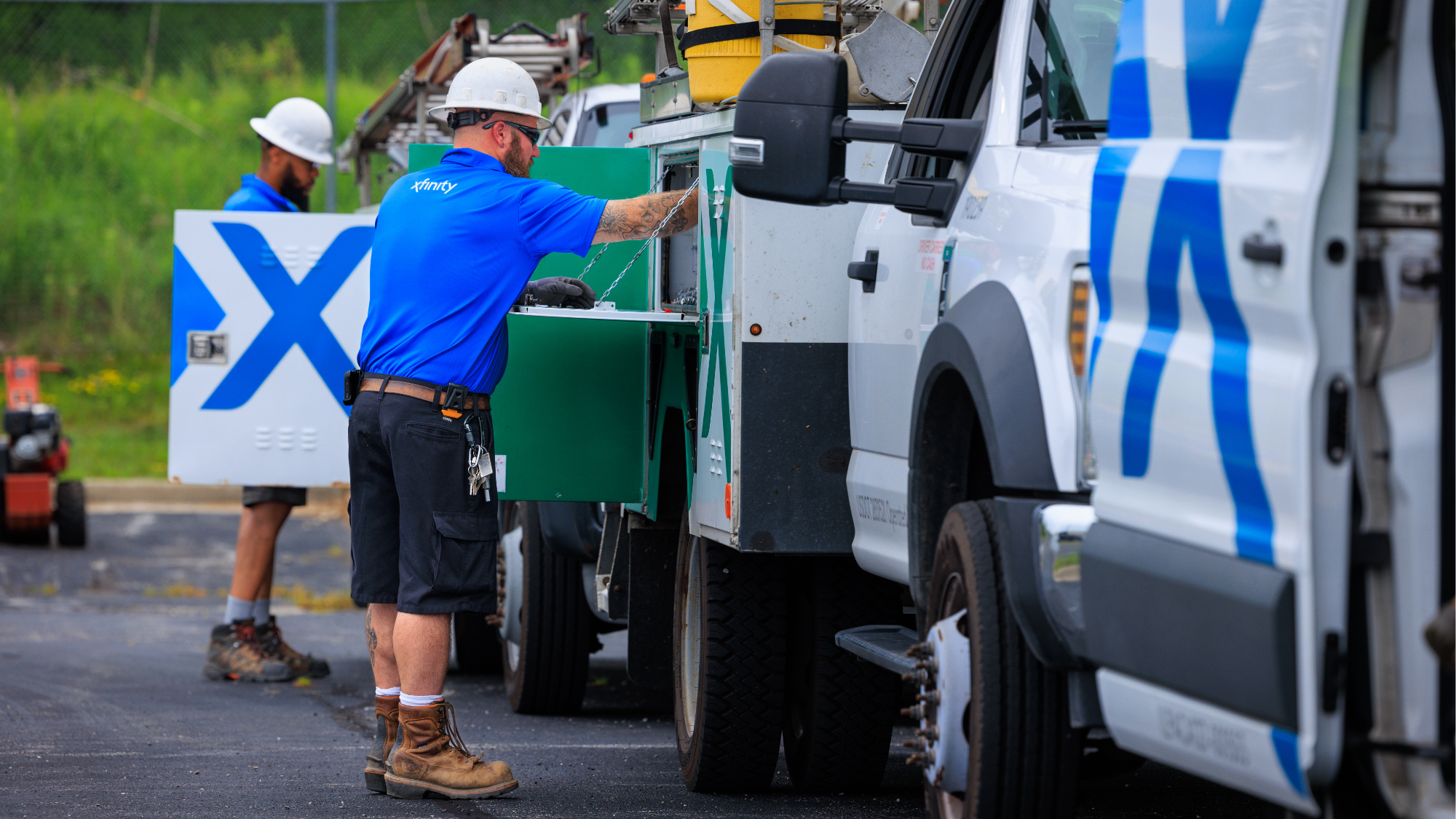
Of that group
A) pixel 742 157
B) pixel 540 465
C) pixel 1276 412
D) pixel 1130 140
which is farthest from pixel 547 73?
pixel 1276 412

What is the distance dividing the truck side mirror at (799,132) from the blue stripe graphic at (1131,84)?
710mm

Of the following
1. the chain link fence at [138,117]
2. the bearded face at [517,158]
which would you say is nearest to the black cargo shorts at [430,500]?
the bearded face at [517,158]

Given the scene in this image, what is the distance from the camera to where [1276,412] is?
264 cm

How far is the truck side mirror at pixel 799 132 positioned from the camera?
3.93 meters

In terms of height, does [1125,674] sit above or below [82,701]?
above

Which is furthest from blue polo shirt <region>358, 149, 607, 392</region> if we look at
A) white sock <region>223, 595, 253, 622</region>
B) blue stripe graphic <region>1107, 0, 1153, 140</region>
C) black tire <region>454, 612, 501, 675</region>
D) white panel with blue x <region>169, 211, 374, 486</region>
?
black tire <region>454, 612, 501, 675</region>

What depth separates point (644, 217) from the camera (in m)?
5.38

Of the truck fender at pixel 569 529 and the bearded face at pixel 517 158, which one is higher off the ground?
the bearded face at pixel 517 158

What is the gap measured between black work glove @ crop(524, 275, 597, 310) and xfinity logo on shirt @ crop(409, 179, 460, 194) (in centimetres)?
48

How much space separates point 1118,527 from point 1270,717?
547mm

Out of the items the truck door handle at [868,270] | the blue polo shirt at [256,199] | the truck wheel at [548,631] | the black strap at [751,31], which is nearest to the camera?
the truck door handle at [868,270]

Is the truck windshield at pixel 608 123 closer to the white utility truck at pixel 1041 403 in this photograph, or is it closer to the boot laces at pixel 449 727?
the white utility truck at pixel 1041 403

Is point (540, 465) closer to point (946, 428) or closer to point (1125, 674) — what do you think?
point (946, 428)

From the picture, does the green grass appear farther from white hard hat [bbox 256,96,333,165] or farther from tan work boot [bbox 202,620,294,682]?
tan work boot [bbox 202,620,294,682]
